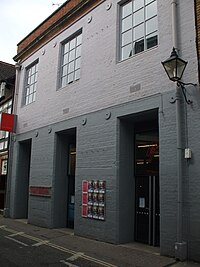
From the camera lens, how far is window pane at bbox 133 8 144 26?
389 inches

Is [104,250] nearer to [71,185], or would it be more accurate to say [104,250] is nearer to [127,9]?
[71,185]

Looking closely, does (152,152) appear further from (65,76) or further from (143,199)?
(65,76)

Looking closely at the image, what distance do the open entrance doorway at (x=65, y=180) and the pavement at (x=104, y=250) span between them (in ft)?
2.01

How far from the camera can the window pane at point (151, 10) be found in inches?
371

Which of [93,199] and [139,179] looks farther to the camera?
[93,199]

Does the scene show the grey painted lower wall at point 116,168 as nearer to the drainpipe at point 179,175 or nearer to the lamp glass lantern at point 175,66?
the drainpipe at point 179,175

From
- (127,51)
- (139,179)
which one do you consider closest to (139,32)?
(127,51)

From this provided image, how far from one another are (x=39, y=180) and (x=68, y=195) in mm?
1557

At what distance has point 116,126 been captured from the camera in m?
9.69

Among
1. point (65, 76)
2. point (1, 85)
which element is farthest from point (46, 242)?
point (1, 85)

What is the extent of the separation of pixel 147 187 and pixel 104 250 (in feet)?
7.42

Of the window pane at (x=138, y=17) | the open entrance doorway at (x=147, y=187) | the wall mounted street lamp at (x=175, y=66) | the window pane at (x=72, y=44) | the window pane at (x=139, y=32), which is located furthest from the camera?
the window pane at (x=72, y=44)

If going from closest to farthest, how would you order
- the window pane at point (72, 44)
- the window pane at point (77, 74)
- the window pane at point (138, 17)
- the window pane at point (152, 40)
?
the window pane at point (152, 40)
the window pane at point (138, 17)
the window pane at point (77, 74)
the window pane at point (72, 44)

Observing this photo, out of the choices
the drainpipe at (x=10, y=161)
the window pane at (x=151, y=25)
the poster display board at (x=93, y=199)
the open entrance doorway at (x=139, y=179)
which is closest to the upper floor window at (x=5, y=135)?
the drainpipe at (x=10, y=161)
